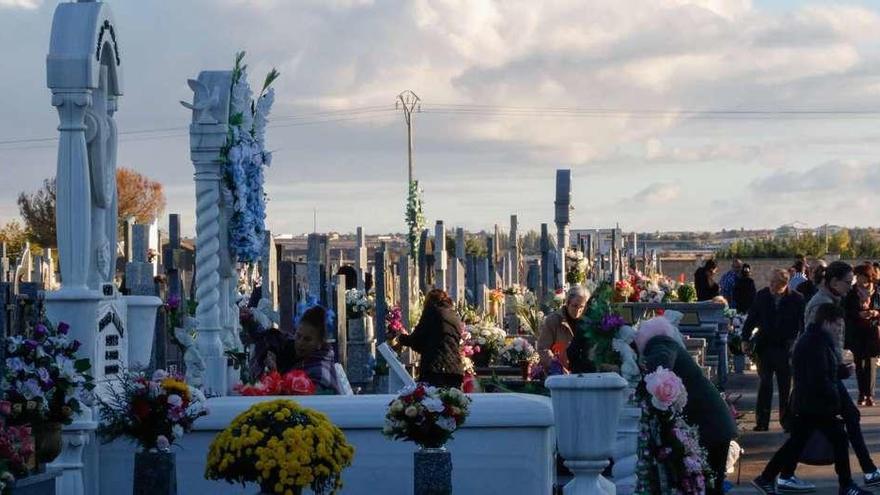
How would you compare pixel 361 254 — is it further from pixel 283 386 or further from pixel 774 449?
pixel 283 386

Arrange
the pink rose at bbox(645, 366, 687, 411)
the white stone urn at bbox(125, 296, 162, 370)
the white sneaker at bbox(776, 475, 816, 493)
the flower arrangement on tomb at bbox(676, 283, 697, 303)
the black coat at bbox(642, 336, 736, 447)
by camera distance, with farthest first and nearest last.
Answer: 1. the flower arrangement on tomb at bbox(676, 283, 697, 303)
2. the white sneaker at bbox(776, 475, 816, 493)
3. the white stone urn at bbox(125, 296, 162, 370)
4. the black coat at bbox(642, 336, 736, 447)
5. the pink rose at bbox(645, 366, 687, 411)

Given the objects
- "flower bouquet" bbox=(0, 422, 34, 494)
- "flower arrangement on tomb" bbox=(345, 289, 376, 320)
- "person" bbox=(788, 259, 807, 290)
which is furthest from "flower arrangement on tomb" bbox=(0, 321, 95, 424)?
"person" bbox=(788, 259, 807, 290)

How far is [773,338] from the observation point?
19.8m

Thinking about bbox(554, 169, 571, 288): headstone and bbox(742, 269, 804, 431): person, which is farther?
bbox(554, 169, 571, 288): headstone

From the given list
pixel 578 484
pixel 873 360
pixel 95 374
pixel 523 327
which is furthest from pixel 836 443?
pixel 523 327

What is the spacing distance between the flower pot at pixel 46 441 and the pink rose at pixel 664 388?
372cm

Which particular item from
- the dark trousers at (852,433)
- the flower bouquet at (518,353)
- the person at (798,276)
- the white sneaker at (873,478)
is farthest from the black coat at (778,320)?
the person at (798,276)

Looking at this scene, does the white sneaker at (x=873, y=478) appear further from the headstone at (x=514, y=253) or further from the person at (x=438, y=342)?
the headstone at (x=514, y=253)

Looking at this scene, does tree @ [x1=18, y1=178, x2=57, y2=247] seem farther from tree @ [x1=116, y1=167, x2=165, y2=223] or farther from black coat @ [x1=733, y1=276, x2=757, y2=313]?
black coat @ [x1=733, y1=276, x2=757, y2=313]

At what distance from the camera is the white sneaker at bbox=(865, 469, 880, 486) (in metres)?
15.3

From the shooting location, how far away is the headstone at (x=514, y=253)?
42188mm

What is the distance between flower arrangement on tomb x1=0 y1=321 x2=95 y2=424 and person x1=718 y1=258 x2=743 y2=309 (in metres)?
20.8

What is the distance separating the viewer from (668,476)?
38.3 ft

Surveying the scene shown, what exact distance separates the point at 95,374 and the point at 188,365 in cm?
215
